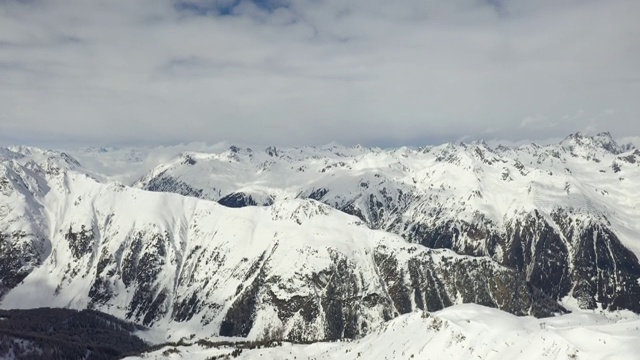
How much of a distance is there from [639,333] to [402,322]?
7504 centimetres

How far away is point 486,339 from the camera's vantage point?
389ft

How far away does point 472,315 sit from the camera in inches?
5320

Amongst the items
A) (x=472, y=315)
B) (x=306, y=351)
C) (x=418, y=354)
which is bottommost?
(x=306, y=351)

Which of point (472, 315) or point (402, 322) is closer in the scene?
point (472, 315)

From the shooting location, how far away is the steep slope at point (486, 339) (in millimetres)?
97000

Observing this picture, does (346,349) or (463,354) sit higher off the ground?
(463,354)

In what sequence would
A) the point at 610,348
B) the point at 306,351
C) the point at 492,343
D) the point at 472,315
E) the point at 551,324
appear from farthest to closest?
the point at 306,351, the point at 472,315, the point at 551,324, the point at 492,343, the point at 610,348

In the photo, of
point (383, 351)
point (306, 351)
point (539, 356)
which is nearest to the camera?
point (539, 356)

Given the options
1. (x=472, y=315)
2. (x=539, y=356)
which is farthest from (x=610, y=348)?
(x=472, y=315)

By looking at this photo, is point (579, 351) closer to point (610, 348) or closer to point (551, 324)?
point (610, 348)

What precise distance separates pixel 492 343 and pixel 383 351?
40.5m

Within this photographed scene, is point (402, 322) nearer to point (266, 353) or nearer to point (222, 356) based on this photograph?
point (266, 353)

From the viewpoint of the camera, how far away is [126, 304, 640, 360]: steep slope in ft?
318

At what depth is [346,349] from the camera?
174 m
